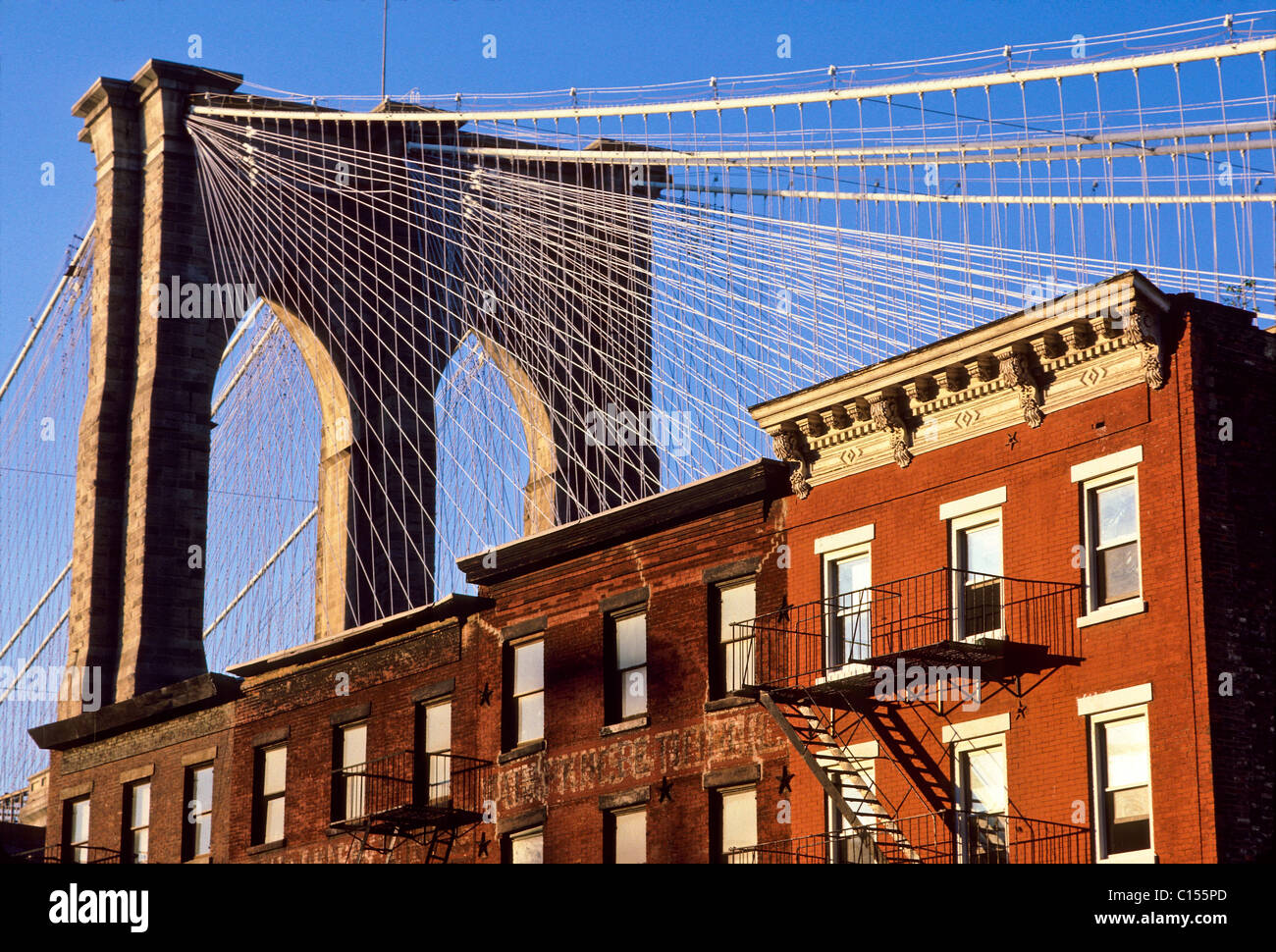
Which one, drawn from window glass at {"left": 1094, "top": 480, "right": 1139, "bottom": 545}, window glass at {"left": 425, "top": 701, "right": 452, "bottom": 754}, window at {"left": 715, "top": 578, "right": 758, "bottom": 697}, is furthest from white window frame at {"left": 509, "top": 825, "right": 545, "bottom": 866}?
window glass at {"left": 1094, "top": 480, "right": 1139, "bottom": 545}

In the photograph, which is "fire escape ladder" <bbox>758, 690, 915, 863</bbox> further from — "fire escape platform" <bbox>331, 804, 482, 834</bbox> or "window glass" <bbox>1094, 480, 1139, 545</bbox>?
"fire escape platform" <bbox>331, 804, 482, 834</bbox>

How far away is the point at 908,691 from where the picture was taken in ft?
106

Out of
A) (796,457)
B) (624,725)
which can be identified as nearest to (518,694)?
(624,725)

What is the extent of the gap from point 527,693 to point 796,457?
7364 millimetres

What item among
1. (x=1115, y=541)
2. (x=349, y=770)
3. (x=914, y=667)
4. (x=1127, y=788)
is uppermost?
(x=1115, y=541)

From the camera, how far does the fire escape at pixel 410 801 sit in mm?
39969

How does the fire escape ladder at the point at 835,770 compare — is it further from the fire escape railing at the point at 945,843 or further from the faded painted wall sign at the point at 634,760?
the faded painted wall sign at the point at 634,760

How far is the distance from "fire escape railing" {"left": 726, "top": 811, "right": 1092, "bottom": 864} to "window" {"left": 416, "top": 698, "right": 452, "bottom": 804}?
8762 millimetres

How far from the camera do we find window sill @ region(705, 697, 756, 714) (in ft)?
116

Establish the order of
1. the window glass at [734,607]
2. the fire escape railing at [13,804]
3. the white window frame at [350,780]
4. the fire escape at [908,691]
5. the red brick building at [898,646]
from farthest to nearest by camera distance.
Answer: the fire escape railing at [13,804], the white window frame at [350,780], the window glass at [734,607], the fire escape at [908,691], the red brick building at [898,646]

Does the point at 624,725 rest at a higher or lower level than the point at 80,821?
higher

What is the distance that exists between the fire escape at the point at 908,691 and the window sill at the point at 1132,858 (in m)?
0.35

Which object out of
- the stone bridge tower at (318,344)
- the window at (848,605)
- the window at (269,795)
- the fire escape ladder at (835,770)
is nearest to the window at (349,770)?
the window at (269,795)

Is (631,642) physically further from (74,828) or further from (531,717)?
(74,828)
